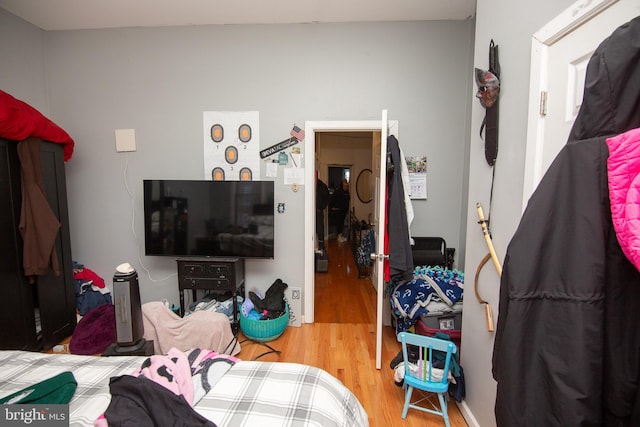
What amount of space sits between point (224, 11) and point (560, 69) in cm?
258

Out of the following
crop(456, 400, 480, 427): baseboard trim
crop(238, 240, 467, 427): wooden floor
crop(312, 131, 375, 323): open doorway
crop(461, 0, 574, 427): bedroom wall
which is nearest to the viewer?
crop(461, 0, 574, 427): bedroom wall

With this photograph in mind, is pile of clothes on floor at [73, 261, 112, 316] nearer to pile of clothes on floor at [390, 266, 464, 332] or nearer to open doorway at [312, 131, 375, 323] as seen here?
pile of clothes on floor at [390, 266, 464, 332]

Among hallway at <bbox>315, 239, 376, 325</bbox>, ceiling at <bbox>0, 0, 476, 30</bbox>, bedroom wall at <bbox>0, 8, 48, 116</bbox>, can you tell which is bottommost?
hallway at <bbox>315, 239, 376, 325</bbox>

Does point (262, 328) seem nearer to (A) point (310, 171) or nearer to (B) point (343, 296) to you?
(B) point (343, 296)

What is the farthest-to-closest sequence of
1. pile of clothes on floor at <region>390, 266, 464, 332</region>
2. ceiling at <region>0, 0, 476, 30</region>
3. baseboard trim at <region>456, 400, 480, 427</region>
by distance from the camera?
ceiling at <region>0, 0, 476, 30</region>
pile of clothes on floor at <region>390, 266, 464, 332</region>
baseboard trim at <region>456, 400, 480, 427</region>

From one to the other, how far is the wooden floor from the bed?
72cm

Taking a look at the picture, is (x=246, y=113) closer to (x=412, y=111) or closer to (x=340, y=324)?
(x=412, y=111)

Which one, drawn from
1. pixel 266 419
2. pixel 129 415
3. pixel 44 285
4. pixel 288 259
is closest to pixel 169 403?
pixel 129 415

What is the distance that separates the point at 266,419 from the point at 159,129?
9.29 feet

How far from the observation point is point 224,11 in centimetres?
247

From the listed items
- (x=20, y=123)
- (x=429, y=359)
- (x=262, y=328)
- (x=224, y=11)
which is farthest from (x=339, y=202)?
(x=20, y=123)

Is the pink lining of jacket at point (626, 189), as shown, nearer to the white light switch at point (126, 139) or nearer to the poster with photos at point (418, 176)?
the poster with photos at point (418, 176)

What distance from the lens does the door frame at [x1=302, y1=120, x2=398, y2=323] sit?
2.64m

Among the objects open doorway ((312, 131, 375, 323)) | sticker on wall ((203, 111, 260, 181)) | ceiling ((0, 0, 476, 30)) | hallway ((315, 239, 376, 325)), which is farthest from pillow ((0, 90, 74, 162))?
open doorway ((312, 131, 375, 323))
